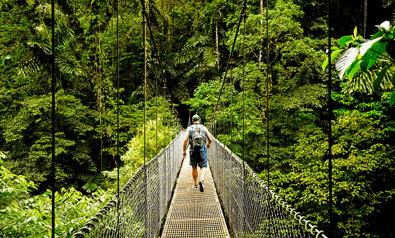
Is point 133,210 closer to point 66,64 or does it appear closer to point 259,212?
point 259,212

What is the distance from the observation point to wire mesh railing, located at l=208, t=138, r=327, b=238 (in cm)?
85

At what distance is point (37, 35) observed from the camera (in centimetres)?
568

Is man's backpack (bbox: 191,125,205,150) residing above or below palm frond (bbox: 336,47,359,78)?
below

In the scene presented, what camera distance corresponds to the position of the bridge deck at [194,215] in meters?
2.13

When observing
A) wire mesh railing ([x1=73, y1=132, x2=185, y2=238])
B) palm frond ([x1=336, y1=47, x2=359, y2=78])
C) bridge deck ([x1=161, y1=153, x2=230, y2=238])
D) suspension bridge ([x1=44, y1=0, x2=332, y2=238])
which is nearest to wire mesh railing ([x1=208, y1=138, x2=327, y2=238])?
suspension bridge ([x1=44, y1=0, x2=332, y2=238])

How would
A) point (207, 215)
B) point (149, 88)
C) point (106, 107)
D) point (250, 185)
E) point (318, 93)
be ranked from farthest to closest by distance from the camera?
point (149, 88)
point (106, 107)
point (318, 93)
point (207, 215)
point (250, 185)

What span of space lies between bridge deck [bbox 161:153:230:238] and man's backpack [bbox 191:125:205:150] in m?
0.62

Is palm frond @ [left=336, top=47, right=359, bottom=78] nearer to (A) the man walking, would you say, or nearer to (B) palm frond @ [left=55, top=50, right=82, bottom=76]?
(A) the man walking

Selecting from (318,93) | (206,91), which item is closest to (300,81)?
(318,93)

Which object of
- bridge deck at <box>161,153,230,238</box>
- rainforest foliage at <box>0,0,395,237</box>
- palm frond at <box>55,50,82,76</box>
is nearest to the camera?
bridge deck at <box>161,153,230,238</box>

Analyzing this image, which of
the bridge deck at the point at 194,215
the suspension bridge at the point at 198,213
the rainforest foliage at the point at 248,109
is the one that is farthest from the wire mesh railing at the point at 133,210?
the rainforest foliage at the point at 248,109

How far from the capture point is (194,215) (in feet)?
8.03

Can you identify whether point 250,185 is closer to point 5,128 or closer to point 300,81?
point 300,81

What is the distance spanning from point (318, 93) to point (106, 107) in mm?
7113
